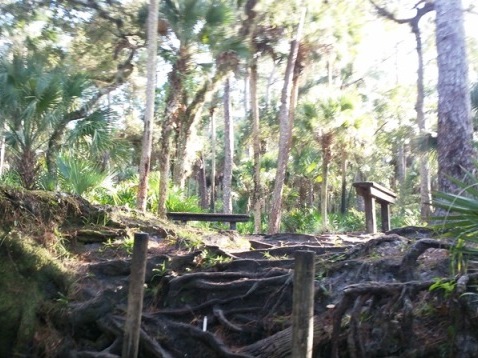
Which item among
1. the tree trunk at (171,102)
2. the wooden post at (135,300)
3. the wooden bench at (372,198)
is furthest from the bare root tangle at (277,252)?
the tree trunk at (171,102)

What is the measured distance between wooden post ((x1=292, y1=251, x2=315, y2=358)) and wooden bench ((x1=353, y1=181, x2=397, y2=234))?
756cm

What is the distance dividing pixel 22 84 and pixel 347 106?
13576 millimetres

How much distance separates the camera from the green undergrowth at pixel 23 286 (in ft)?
22.3

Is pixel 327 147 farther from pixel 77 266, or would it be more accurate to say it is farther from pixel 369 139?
pixel 77 266

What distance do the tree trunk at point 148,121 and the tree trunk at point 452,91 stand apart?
21.0ft

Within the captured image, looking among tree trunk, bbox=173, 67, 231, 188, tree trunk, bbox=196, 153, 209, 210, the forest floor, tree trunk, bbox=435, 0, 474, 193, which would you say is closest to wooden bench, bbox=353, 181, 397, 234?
tree trunk, bbox=435, 0, 474, 193

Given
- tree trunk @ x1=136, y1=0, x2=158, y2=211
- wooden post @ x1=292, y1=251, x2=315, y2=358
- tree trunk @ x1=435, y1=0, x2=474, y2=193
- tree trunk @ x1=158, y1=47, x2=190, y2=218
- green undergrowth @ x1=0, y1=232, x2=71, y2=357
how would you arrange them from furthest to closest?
1. tree trunk @ x1=158, y1=47, x2=190, y2=218
2. tree trunk @ x1=136, y1=0, x2=158, y2=211
3. tree trunk @ x1=435, y1=0, x2=474, y2=193
4. green undergrowth @ x1=0, y1=232, x2=71, y2=357
5. wooden post @ x1=292, y1=251, x2=315, y2=358

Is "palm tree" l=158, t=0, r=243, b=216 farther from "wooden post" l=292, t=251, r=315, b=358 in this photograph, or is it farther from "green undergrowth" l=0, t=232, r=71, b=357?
"wooden post" l=292, t=251, r=315, b=358

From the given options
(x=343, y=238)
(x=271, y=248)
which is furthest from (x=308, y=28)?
(x=271, y=248)

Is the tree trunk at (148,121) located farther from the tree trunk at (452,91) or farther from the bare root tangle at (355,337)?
the bare root tangle at (355,337)

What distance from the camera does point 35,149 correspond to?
11.6 meters

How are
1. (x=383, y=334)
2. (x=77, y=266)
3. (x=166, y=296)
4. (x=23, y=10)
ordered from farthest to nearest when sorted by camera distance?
(x=23, y=10)
(x=77, y=266)
(x=166, y=296)
(x=383, y=334)

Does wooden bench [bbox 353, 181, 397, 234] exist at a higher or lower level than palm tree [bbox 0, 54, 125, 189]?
lower

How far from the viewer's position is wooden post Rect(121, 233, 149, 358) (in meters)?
5.73
